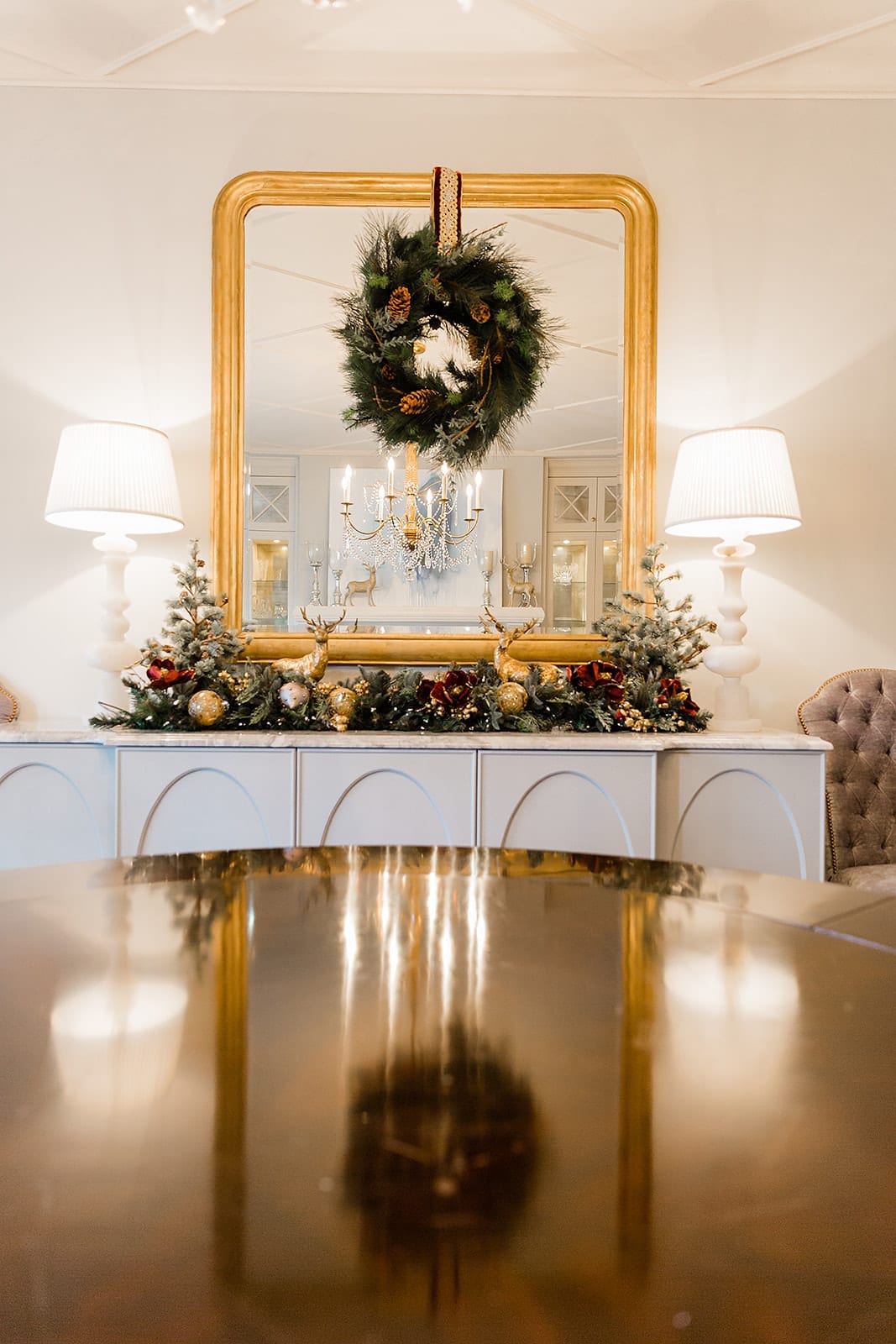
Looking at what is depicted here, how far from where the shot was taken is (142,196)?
267 cm

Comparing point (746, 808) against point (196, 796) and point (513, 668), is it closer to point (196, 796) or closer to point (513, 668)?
point (513, 668)

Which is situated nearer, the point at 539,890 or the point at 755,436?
the point at 539,890

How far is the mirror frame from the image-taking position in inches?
103

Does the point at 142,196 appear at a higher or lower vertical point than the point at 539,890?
higher

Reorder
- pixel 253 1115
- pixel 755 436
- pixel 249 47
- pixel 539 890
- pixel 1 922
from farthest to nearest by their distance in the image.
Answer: pixel 249 47 → pixel 755 436 → pixel 539 890 → pixel 1 922 → pixel 253 1115

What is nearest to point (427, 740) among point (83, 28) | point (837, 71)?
point (83, 28)

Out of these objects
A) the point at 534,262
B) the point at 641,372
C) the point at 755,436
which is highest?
the point at 534,262

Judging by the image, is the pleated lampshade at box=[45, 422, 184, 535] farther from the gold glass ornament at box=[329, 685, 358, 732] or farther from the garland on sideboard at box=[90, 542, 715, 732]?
the gold glass ornament at box=[329, 685, 358, 732]

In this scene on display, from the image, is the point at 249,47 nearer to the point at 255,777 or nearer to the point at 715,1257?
the point at 255,777

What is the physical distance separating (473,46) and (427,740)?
210 cm

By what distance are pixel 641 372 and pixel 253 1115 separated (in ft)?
8.55

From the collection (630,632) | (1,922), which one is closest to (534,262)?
(630,632)

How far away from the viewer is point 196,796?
2.00 metres

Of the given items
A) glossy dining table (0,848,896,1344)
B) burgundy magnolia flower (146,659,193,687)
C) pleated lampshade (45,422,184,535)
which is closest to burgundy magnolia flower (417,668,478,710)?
burgundy magnolia flower (146,659,193,687)
